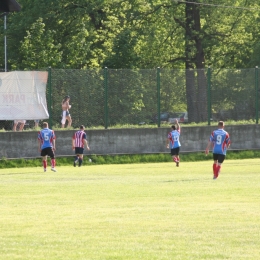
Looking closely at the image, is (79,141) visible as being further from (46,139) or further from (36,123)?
(46,139)

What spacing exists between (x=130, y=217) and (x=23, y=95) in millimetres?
20299

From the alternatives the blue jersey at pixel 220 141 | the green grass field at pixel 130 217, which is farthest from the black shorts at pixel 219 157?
the green grass field at pixel 130 217

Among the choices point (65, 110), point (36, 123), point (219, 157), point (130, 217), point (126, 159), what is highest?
point (65, 110)

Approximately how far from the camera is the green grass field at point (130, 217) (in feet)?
34.6

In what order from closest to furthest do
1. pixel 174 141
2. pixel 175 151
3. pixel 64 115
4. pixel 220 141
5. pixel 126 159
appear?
pixel 220 141, pixel 175 151, pixel 64 115, pixel 174 141, pixel 126 159

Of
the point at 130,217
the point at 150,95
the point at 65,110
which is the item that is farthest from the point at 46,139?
the point at 130,217

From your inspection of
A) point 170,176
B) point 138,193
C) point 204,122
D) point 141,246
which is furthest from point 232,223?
point 204,122

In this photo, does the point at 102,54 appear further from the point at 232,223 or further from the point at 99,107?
the point at 232,223

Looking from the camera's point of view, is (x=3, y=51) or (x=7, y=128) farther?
(x=3, y=51)

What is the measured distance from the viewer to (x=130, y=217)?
14312mm

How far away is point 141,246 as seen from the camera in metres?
10.9

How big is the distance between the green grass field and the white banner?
8307 millimetres

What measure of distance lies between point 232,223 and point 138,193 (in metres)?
6.36

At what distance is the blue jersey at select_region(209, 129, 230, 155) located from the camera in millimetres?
25984
